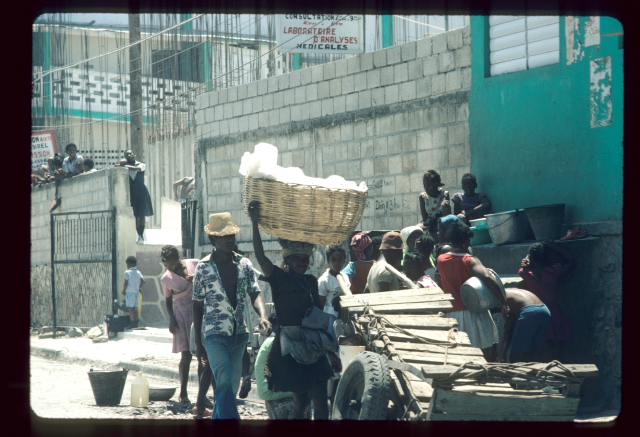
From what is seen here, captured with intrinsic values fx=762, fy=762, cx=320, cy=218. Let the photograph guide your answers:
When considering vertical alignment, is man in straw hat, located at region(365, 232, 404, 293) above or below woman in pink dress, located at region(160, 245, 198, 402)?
above

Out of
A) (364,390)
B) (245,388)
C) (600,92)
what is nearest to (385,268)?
(364,390)

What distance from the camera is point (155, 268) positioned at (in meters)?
15.0

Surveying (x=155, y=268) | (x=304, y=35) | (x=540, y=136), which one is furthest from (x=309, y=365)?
(x=155, y=268)

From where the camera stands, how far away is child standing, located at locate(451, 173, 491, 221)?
8.73 metres

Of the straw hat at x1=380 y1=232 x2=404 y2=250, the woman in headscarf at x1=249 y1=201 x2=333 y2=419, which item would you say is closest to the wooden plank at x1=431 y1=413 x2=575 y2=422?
the woman in headscarf at x1=249 y1=201 x2=333 y2=419

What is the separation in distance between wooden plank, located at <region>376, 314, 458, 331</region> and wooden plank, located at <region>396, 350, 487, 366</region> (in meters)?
0.44

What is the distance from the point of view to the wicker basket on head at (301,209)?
5422 millimetres

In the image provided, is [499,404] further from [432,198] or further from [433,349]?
[432,198]

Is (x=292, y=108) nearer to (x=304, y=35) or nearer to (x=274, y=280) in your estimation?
(x=304, y=35)

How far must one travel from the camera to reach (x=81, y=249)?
15672 mm

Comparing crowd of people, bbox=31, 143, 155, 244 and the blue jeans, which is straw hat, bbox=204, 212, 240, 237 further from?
crowd of people, bbox=31, 143, 155, 244

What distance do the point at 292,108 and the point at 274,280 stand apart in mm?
6669

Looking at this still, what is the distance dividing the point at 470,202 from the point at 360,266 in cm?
203

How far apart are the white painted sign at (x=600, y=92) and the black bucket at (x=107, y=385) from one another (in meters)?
5.38
